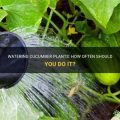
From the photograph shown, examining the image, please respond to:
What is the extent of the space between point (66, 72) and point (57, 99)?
8cm

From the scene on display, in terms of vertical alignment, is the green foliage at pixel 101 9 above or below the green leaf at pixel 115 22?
above

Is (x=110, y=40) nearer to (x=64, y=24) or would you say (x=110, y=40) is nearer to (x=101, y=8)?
(x=64, y=24)

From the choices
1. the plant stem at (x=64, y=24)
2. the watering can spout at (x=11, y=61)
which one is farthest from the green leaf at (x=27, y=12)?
the plant stem at (x=64, y=24)

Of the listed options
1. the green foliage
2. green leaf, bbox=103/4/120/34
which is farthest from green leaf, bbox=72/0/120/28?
green leaf, bbox=103/4/120/34

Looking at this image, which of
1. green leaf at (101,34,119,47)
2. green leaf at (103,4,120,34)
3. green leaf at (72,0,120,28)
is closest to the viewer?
green leaf at (72,0,120,28)

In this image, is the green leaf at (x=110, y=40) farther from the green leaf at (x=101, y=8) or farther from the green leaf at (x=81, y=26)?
the green leaf at (x=101, y=8)

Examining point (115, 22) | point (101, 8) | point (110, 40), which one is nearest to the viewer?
point (101, 8)

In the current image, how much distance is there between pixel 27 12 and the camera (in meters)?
1.21

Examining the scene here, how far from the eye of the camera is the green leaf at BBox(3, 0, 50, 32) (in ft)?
3.91

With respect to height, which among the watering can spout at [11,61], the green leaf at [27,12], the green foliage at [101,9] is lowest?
the watering can spout at [11,61]

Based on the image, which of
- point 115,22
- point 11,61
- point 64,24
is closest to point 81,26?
point 64,24

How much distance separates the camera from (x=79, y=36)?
144 cm

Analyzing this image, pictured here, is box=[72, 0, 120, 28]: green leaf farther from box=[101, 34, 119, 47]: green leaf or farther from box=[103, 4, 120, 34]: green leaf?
box=[101, 34, 119, 47]: green leaf

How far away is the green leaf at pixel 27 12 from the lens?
3.91ft
